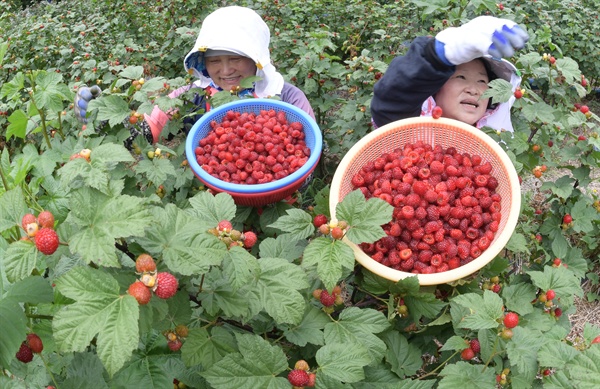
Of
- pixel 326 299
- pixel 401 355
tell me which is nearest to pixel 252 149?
pixel 326 299

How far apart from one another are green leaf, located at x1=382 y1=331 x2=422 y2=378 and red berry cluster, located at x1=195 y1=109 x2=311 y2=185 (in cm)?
81

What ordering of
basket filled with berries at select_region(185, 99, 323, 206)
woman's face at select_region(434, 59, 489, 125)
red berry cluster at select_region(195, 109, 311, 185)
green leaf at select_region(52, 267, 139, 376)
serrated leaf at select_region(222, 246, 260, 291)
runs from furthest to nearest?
woman's face at select_region(434, 59, 489, 125)
red berry cluster at select_region(195, 109, 311, 185)
basket filled with berries at select_region(185, 99, 323, 206)
serrated leaf at select_region(222, 246, 260, 291)
green leaf at select_region(52, 267, 139, 376)

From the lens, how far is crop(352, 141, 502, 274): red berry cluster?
161cm

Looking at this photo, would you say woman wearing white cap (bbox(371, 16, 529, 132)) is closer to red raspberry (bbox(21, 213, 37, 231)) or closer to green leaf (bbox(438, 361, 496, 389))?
green leaf (bbox(438, 361, 496, 389))

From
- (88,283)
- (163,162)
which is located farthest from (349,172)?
(88,283)

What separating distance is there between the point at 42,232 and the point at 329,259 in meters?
0.67

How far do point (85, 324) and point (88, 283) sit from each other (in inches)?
2.9

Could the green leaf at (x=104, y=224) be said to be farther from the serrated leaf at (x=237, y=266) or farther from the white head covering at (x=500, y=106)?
the white head covering at (x=500, y=106)

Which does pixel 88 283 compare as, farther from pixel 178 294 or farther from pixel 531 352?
pixel 531 352

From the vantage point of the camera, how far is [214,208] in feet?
4.13

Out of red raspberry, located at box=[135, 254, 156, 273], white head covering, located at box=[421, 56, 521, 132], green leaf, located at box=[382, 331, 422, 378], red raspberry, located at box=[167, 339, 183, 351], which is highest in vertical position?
red raspberry, located at box=[135, 254, 156, 273]

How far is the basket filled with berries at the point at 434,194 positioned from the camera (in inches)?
62.2

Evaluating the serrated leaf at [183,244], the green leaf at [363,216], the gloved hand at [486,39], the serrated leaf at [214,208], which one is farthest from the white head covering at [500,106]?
the serrated leaf at [183,244]

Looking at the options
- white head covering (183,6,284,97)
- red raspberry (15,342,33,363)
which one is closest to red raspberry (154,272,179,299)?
red raspberry (15,342,33,363)
